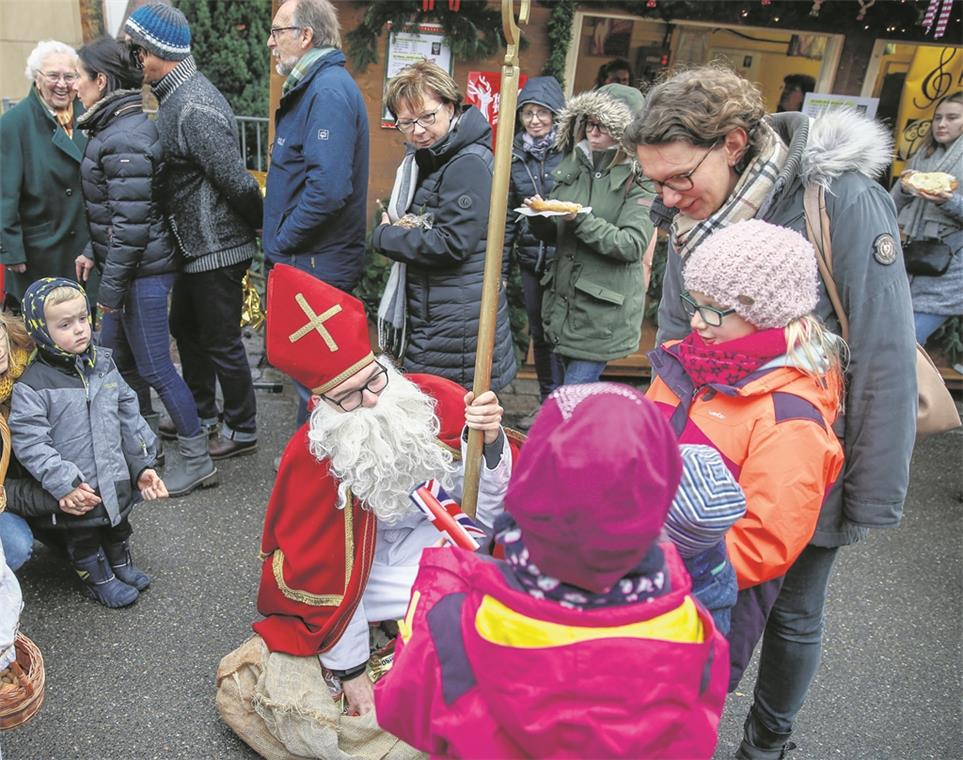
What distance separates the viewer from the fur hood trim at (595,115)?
3779mm

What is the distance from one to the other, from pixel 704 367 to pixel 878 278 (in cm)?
46

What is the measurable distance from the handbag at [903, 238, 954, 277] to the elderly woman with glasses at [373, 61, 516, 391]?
2343 mm

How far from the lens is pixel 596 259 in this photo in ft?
13.1

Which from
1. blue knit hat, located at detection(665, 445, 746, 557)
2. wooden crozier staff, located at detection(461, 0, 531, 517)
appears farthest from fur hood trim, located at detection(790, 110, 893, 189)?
blue knit hat, located at detection(665, 445, 746, 557)

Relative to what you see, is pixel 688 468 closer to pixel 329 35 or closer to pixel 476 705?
pixel 476 705

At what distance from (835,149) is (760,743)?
179cm

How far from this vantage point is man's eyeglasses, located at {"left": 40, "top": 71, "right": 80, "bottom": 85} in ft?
14.3

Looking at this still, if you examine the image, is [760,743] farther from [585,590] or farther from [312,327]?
[312,327]

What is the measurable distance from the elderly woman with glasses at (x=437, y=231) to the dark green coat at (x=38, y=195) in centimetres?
203

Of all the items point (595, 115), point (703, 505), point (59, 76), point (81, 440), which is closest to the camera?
point (703, 505)

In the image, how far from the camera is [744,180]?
2150mm

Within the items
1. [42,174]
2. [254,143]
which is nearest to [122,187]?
[42,174]

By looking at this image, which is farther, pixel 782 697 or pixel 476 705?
pixel 782 697

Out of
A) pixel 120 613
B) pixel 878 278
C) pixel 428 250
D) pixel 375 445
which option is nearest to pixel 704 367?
pixel 878 278
